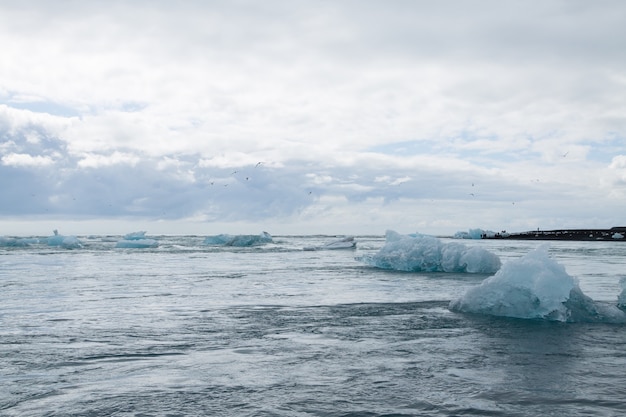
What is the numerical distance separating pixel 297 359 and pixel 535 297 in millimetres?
6159

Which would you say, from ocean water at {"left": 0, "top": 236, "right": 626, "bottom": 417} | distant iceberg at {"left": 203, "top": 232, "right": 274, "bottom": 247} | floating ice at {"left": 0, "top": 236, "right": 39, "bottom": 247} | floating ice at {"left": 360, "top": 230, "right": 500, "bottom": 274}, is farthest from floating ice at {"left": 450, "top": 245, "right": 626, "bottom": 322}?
floating ice at {"left": 0, "top": 236, "right": 39, "bottom": 247}

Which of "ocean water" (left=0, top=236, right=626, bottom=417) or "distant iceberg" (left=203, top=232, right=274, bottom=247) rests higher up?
"distant iceberg" (left=203, top=232, right=274, bottom=247)

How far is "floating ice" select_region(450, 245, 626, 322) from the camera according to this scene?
1195cm

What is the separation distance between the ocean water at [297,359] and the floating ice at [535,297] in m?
0.34

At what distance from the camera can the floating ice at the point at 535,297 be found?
39.2ft

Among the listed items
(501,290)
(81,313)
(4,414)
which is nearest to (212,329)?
(81,313)

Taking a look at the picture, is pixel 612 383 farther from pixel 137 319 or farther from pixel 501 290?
pixel 137 319

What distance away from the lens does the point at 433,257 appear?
88.7 ft

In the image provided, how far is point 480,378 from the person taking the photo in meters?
7.34

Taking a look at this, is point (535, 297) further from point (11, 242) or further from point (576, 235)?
point (576, 235)

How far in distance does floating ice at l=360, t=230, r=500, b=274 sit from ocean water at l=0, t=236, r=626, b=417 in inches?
397

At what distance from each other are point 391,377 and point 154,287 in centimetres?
1351

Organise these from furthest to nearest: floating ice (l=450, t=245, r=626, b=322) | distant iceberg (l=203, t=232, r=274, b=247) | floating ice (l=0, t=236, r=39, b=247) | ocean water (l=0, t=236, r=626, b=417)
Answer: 1. distant iceberg (l=203, t=232, r=274, b=247)
2. floating ice (l=0, t=236, r=39, b=247)
3. floating ice (l=450, t=245, r=626, b=322)
4. ocean water (l=0, t=236, r=626, b=417)

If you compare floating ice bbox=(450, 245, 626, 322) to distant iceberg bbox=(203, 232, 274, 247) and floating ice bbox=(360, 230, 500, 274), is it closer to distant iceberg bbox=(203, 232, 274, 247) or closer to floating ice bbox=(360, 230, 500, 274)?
floating ice bbox=(360, 230, 500, 274)
